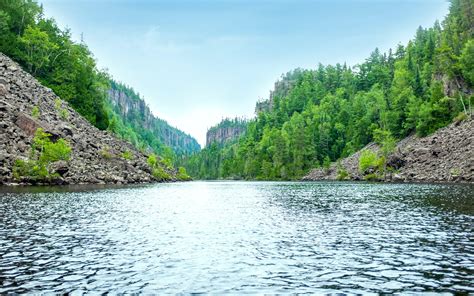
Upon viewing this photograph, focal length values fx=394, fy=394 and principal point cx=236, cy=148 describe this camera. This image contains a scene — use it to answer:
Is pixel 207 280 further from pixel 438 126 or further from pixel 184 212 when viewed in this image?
pixel 438 126

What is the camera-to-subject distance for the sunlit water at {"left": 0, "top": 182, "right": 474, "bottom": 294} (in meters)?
15.9

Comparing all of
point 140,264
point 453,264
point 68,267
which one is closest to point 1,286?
point 68,267

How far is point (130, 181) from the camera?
339 ft

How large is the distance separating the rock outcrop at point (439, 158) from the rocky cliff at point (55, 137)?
75.1 metres

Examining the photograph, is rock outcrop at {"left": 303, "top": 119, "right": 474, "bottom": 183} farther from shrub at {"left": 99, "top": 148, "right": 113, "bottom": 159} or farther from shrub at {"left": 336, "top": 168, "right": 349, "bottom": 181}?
shrub at {"left": 99, "top": 148, "right": 113, "bottom": 159}

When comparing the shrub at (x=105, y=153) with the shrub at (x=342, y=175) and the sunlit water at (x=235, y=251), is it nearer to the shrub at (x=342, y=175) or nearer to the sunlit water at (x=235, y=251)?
the sunlit water at (x=235, y=251)

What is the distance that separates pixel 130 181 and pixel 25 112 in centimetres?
2991

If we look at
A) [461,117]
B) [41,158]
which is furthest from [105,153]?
[461,117]

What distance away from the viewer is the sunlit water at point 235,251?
15930mm

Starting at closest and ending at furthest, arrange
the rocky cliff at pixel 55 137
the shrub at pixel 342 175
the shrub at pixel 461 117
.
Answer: the rocky cliff at pixel 55 137 → the shrub at pixel 461 117 → the shrub at pixel 342 175

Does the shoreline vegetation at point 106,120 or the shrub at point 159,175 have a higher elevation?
the shoreline vegetation at point 106,120

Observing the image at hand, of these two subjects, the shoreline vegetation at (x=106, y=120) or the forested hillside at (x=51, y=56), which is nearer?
the shoreline vegetation at (x=106, y=120)

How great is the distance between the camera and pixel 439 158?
105 meters

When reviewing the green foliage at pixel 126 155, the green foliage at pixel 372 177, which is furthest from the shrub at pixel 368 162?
the green foliage at pixel 126 155
